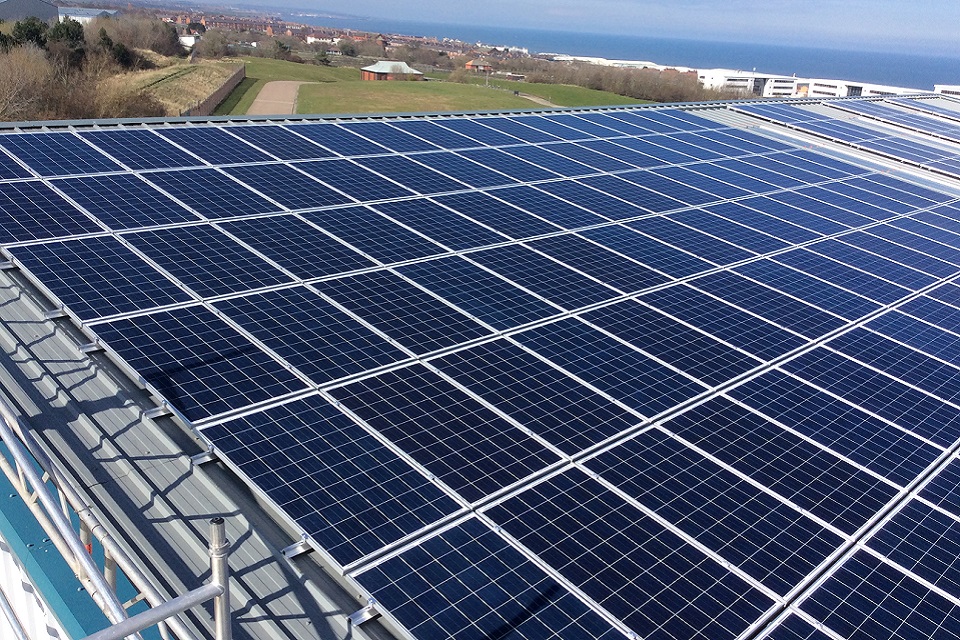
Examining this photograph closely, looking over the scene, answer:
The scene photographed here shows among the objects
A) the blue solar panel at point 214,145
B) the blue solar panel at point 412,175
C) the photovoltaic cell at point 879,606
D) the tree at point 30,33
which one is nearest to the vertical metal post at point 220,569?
the photovoltaic cell at point 879,606

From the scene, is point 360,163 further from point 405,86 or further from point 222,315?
point 405,86

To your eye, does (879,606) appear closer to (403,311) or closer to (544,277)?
(403,311)

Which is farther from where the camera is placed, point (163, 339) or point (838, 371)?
point (838, 371)

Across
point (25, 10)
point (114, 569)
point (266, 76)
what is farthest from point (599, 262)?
point (25, 10)

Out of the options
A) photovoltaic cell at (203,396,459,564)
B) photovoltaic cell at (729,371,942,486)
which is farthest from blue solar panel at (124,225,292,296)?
photovoltaic cell at (729,371,942,486)

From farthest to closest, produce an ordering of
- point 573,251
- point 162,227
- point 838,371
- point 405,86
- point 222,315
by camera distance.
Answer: point 405,86 → point 573,251 → point 162,227 → point 838,371 → point 222,315

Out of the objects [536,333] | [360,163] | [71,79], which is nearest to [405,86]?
[71,79]
